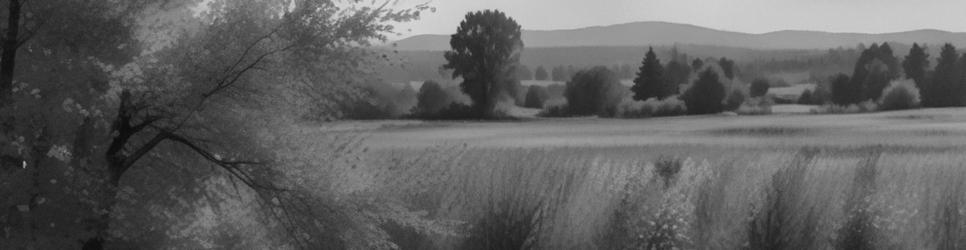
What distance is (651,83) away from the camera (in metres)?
59.1

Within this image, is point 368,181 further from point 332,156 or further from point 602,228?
point 602,228

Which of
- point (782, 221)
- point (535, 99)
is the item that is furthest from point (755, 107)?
point (782, 221)

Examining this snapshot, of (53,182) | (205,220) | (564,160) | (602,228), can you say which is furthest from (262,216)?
(564,160)

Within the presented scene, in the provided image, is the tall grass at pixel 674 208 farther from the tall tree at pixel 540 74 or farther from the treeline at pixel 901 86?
the tall tree at pixel 540 74

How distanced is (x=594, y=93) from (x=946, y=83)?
16.6m

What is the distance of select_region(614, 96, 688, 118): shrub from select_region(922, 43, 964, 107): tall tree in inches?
482

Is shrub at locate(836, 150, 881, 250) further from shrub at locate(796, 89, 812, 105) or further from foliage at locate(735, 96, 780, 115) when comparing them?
shrub at locate(796, 89, 812, 105)

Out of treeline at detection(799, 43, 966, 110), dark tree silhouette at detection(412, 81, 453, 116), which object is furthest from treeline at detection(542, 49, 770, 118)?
dark tree silhouette at detection(412, 81, 453, 116)

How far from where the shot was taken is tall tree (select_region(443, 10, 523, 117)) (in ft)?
152

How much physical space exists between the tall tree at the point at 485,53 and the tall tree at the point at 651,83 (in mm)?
12467

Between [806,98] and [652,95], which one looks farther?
[806,98]

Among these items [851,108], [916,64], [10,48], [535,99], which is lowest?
[851,108]

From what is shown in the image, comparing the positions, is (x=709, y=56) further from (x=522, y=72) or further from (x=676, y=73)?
(x=522, y=72)

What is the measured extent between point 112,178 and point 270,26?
0.93 m
